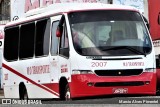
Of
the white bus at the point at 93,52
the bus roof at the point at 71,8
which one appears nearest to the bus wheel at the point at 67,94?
the white bus at the point at 93,52

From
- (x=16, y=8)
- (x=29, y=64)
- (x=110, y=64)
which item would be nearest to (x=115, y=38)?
(x=110, y=64)

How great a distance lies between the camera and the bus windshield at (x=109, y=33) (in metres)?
17.9

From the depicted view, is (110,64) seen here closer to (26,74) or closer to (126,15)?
(126,15)

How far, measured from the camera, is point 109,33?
718 inches

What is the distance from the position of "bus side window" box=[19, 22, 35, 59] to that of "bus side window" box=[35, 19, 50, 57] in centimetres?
42

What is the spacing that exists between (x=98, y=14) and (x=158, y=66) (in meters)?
6.69

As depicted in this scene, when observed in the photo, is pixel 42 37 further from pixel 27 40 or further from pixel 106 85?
pixel 106 85

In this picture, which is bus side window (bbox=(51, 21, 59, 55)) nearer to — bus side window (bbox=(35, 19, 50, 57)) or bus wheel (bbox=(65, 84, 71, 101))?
bus side window (bbox=(35, 19, 50, 57))

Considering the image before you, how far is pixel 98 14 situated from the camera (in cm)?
1864

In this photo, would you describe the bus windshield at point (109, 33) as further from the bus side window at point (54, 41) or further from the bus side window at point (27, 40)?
the bus side window at point (27, 40)

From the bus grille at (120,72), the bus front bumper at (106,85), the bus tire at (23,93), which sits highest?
the bus grille at (120,72)

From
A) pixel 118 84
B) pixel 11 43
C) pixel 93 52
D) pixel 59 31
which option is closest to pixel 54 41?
pixel 59 31

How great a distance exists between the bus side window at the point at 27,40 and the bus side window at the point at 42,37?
42cm

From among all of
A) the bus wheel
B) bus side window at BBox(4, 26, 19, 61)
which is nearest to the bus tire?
bus side window at BBox(4, 26, 19, 61)
